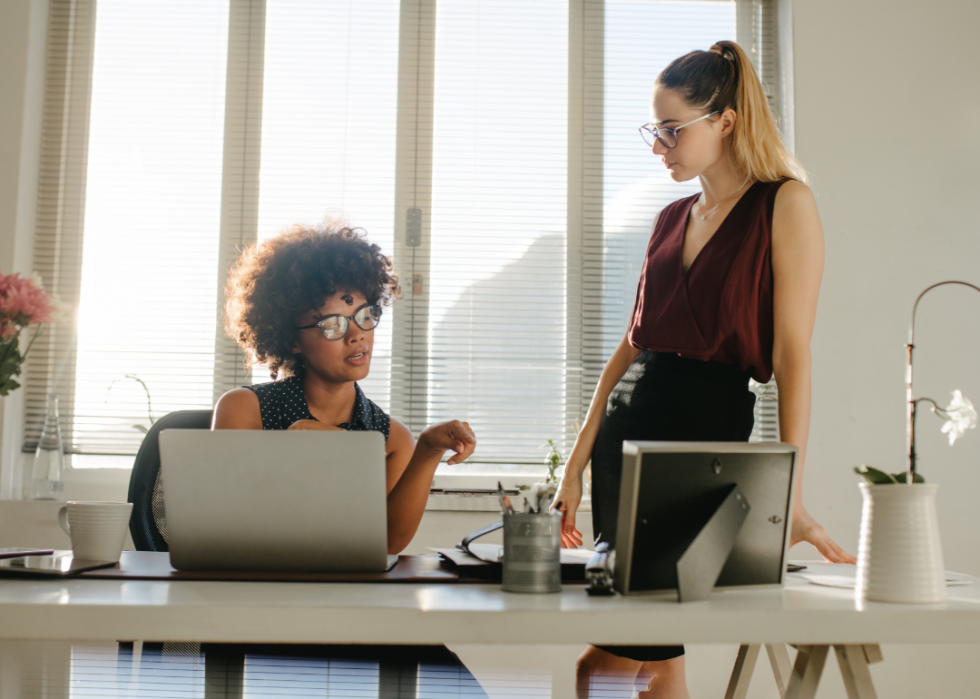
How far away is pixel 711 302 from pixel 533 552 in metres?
0.72

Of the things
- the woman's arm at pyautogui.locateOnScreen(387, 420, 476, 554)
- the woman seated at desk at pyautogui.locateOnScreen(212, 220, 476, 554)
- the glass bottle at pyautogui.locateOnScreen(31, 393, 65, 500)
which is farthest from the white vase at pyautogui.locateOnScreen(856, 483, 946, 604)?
the glass bottle at pyautogui.locateOnScreen(31, 393, 65, 500)

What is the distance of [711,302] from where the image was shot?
1.38 metres

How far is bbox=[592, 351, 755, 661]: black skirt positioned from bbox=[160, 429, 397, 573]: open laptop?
0.60 m

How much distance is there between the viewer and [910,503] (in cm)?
82

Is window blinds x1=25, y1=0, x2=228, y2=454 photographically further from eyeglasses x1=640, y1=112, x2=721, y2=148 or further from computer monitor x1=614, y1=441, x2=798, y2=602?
computer monitor x1=614, y1=441, x2=798, y2=602

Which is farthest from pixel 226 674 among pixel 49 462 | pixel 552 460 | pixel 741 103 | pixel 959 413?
pixel 49 462

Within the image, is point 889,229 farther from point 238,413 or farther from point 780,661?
point 238,413

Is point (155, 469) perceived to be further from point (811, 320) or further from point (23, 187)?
point (23, 187)

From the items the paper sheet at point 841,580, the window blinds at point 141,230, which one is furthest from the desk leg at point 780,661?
the window blinds at point 141,230

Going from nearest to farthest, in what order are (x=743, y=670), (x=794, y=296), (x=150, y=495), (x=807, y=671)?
1. (x=807, y=671)
2. (x=743, y=670)
3. (x=794, y=296)
4. (x=150, y=495)

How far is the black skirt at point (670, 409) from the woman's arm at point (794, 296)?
0.11 m

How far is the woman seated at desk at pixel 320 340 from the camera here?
1506 millimetres

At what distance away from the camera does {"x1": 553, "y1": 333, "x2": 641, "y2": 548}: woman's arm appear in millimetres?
1418

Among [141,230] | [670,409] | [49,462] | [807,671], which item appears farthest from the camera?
[141,230]
